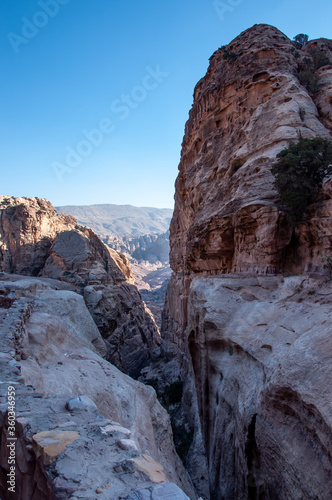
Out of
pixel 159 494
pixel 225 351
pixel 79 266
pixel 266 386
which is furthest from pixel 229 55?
pixel 159 494

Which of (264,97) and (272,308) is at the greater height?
(264,97)

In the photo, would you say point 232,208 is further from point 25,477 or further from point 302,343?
point 25,477

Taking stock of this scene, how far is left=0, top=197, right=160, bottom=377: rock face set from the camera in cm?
2730

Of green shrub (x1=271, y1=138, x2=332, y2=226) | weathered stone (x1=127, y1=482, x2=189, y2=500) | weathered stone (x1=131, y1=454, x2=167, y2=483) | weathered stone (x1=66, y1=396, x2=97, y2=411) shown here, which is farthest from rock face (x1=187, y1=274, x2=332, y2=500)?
weathered stone (x1=66, y1=396, x2=97, y2=411)

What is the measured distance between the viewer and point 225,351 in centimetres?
1141

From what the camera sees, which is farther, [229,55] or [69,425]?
[229,55]

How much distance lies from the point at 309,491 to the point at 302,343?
9.59 ft

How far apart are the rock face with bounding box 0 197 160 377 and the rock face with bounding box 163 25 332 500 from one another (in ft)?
34.6

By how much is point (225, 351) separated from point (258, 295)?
109 inches

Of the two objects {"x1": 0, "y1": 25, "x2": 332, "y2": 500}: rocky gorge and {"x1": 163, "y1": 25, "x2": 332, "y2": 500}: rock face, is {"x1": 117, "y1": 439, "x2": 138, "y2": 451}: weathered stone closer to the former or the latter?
{"x1": 0, "y1": 25, "x2": 332, "y2": 500}: rocky gorge

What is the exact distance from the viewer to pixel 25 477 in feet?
11.1

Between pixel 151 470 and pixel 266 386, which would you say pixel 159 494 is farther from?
pixel 266 386

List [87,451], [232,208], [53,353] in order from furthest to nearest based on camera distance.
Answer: [232,208] → [53,353] → [87,451]

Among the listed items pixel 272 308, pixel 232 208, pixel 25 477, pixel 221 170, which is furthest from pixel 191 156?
pixel 25 477
